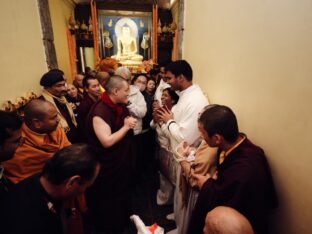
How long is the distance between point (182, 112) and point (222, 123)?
96 centimetres

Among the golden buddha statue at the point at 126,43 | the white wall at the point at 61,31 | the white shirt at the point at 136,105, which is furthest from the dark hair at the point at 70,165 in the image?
the golden buddha statue at the point at 126,43

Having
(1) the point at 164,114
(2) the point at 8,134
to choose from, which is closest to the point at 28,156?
(2) the point at 8,134

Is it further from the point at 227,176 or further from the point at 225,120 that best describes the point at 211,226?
the point at 225,120

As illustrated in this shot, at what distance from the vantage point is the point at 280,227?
150cm

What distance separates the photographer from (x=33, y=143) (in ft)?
5.67

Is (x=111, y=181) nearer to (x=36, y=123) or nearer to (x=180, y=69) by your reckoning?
(x=36, y=123)

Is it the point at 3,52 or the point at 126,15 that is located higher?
the point at 126,15

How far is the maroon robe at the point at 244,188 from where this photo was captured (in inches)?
49.7

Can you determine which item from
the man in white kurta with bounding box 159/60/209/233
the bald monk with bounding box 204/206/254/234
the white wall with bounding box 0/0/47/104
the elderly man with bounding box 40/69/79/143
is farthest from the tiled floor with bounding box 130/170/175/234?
the white wall with bounding box 0/0/47/104

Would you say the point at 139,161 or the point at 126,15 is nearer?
the point at 139,161

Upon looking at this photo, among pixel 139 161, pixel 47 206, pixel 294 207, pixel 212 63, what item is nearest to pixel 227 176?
pixel 294 207

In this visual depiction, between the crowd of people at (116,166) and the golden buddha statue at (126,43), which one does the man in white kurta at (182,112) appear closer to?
the crowd of people at (116,166)

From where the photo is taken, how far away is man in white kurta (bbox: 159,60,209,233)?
2.18m

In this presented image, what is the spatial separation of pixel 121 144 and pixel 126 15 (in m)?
8.77
